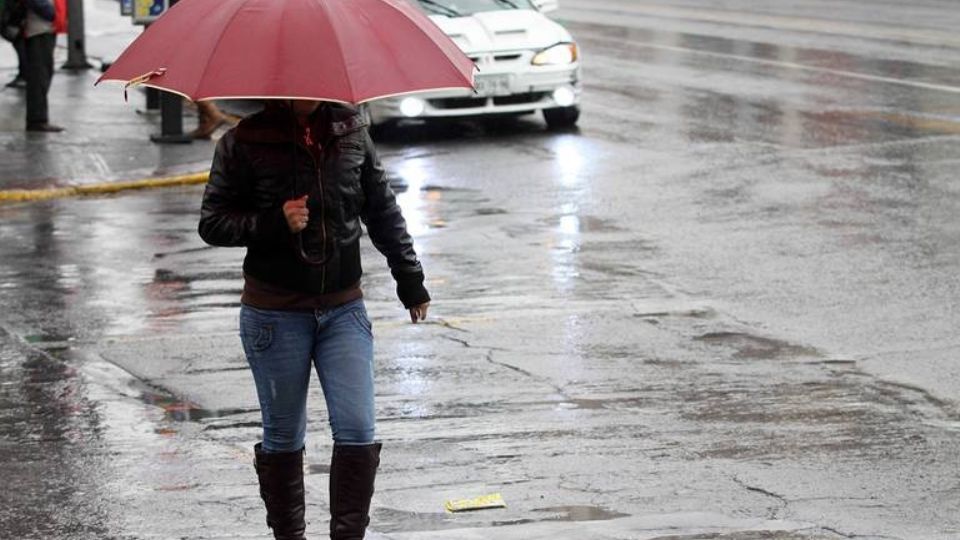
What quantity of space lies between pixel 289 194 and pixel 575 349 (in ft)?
13.9

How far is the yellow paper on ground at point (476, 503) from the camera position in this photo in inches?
275

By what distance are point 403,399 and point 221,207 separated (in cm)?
308

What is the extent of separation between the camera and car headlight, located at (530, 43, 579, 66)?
19234mm

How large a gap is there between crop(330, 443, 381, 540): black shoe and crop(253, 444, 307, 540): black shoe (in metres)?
0.15

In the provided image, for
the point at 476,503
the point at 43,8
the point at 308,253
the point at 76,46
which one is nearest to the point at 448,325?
the point at 476,503

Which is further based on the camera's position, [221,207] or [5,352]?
[5,352]

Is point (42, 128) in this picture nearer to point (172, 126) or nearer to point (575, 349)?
point (172, 126)

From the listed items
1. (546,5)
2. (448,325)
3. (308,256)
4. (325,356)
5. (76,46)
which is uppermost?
(308,256)

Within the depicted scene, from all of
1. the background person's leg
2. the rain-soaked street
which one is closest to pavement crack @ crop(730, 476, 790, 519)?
the rain-soaked street

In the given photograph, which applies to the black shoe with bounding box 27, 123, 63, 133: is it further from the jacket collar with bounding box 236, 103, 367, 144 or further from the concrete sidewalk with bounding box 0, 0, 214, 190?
the jacket collar with bounding box 236, 103, 367, 144

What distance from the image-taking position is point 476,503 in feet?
23.1

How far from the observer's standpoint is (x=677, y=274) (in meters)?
11.9

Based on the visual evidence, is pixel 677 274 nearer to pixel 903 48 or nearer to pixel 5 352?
pixel 5 352

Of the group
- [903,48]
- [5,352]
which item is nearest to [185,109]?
[903,48]
